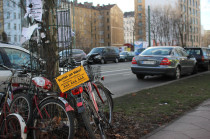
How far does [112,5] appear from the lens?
379 feet

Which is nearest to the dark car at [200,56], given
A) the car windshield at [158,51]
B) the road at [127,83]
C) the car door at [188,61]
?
the car door at [188,61]

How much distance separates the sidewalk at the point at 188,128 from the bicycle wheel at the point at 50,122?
1367 mm

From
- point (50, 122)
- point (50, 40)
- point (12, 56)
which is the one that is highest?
point (50, 40)

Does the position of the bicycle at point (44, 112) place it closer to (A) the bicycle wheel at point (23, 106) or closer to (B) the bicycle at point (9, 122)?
(A) the bicycle wheel at point (23, 106)

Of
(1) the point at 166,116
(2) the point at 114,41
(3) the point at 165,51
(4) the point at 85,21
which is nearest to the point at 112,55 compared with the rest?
(3) the point at 165,51

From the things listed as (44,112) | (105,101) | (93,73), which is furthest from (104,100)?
(44,112)

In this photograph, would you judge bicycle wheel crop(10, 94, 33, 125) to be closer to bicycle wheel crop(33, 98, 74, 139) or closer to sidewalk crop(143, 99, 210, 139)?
bicycle wheel crop(33, 98, 74, 139)

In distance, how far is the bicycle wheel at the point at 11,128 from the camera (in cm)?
358

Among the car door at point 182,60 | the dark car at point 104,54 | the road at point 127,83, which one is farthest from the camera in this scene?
the dark car at point 104,54

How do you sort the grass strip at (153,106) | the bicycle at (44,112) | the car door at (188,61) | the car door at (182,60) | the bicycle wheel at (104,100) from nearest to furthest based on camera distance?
the bicycle at (44,112) → the bicycle wheel at (104,100) → the grass strip at (153,106) → the car door at (182,60) → the car door at (188,61)

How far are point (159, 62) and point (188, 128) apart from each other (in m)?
7.76

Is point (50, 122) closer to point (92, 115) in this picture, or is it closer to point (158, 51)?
point (92, 115)

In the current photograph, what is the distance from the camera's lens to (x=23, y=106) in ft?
12.2

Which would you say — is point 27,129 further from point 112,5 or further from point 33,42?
point 112,5
